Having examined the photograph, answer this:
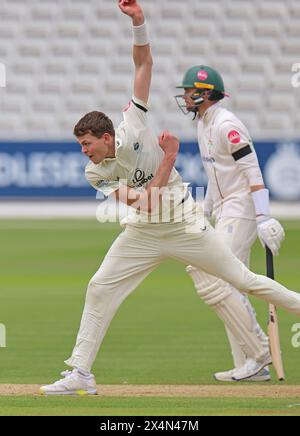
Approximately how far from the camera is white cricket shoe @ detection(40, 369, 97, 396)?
721cm

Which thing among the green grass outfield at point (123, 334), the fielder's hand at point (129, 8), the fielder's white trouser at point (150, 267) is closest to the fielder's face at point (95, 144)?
the fielder's white trouser at point (150, 267)

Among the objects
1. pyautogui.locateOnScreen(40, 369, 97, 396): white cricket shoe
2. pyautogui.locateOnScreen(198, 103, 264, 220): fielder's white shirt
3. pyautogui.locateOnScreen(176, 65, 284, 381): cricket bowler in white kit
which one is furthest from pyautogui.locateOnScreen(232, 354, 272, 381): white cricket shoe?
pyautogui.locateOnScreen(40, 369, 97, 396): white cricket shoe

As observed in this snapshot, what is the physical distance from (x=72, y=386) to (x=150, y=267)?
918 millimetres

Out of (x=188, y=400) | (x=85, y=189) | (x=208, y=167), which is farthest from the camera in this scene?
(x=85, y=189)

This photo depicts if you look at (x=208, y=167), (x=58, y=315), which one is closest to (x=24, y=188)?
(x=58, y=315)

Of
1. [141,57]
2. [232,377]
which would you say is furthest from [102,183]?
[232,377]

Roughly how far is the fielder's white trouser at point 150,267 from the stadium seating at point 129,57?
18.2 m

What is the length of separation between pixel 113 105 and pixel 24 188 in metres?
4.05

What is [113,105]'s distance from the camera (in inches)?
1028

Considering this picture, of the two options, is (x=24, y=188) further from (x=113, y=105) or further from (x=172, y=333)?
(x=172, y=333)

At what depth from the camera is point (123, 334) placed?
1047 centimetres

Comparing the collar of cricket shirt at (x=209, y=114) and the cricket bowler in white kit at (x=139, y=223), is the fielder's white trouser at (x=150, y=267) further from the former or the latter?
the collar of cricket shirt at (x=209, y=114)

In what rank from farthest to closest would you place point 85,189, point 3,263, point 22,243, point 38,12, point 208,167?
point 38,12, point 85,189, point 22,243, point 3,263, point 208,167

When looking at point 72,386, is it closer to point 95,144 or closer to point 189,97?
point 95,144
